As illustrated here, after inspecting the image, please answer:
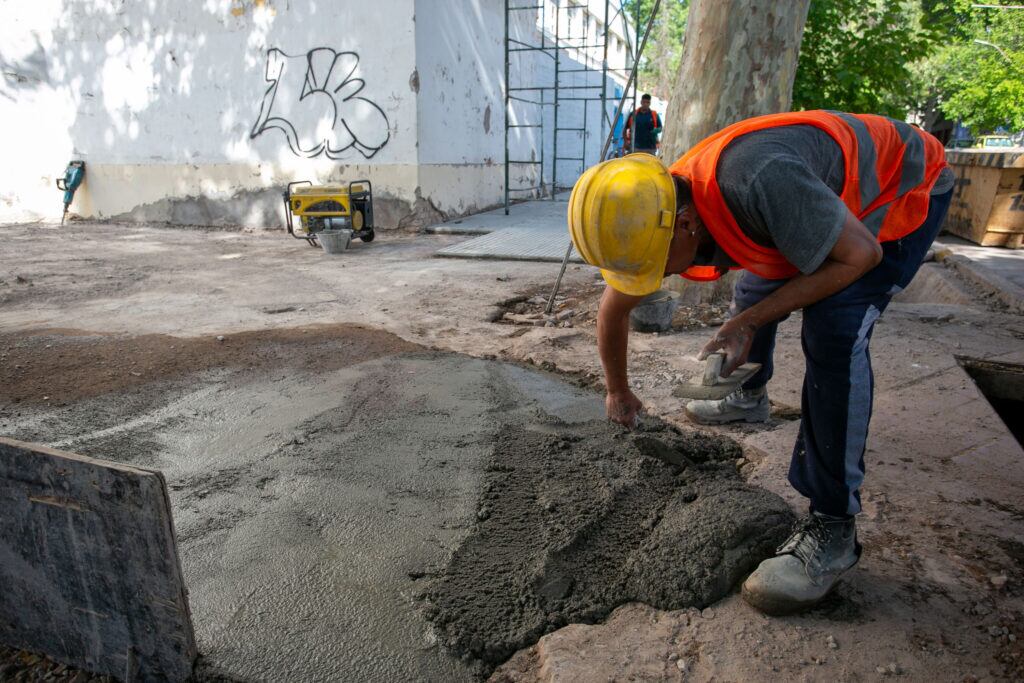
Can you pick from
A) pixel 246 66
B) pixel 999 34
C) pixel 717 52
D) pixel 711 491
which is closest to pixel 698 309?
pixel 717 52

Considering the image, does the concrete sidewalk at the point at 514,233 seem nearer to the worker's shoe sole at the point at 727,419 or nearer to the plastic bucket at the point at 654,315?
the plastic bucket at the point at 654,315

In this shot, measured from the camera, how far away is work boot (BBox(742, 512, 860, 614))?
4.98 feet

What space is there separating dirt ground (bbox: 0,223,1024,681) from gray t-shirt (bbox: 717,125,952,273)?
83cm

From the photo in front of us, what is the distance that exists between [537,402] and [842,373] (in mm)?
1448

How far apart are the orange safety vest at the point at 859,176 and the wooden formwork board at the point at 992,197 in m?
5.93

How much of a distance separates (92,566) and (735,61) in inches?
157

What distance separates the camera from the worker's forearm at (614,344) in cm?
185

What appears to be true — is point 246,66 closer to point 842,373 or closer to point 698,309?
point 698,309

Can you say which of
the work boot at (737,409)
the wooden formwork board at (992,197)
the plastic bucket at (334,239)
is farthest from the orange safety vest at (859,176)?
the wooden formwork board at (992,197)

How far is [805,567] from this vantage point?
5.06 ft

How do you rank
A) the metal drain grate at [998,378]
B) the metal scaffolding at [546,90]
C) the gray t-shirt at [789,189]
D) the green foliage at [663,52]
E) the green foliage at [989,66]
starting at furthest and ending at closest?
the green foliage at [663,52], the green foliage at [989,66], the metal scaffolding at [546,90], the metal drain grate at [998,378], the gray t-shirt at [789,189]

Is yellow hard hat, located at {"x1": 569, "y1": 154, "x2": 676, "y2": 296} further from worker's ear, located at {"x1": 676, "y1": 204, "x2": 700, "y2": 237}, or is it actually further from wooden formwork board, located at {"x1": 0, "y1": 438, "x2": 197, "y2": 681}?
wooden formwork board, located at {"x1": 0, "y1": 438, "x2": 197, "y2": 681}

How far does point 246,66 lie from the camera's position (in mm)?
8695

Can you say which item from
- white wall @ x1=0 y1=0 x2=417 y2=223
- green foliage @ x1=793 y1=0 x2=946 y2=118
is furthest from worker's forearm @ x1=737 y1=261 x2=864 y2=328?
white wall @ x1=0 y1=0 x2=417 y2=223
